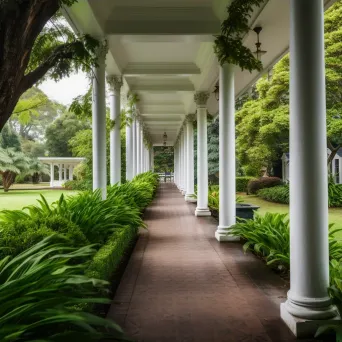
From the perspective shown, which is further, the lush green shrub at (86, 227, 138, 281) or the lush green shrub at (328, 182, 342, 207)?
the lush green shrub at (328, 182, 342, 207)

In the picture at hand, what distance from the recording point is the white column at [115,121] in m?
10.9

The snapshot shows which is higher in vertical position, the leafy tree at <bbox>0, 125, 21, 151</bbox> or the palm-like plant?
the leafy tree at <bbox>0, 125, 21, 151</bbox>

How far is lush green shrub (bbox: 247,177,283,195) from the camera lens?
83.1 ft

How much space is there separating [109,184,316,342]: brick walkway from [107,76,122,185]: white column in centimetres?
406

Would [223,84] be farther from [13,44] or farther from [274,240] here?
[13,44]

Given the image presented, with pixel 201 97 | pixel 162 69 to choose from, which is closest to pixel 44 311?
pixel 162 69

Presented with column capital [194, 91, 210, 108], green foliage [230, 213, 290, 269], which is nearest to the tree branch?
green foliage [230, 213, 290, 269]

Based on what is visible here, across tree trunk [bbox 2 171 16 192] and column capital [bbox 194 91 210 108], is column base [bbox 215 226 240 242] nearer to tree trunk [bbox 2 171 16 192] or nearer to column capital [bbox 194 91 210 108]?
column capital [bbox 194 91 210 108]

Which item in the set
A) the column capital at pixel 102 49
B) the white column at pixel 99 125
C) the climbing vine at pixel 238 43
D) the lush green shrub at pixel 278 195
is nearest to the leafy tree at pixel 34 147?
the lush green shrub at pixel 278 195

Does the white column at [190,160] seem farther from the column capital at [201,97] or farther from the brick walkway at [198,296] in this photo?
the brick walkway at [198,296]

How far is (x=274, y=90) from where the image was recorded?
1788 centimetres

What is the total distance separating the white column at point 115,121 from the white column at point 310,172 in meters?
7.69

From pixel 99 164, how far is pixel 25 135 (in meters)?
42.1

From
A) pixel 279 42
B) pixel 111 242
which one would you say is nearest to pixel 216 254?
pixel 111 242
